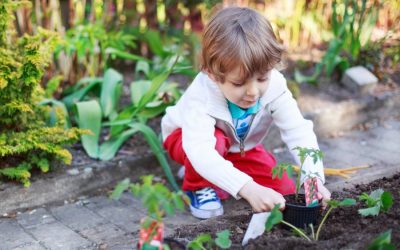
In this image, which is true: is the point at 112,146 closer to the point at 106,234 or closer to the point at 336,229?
the point at 106,234

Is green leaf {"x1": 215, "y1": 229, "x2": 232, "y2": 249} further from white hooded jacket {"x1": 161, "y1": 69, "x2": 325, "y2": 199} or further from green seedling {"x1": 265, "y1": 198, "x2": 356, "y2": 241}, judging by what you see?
white hooded jacket {"x1": 161, "y1": 69, "x2": 325, "y2": 199}

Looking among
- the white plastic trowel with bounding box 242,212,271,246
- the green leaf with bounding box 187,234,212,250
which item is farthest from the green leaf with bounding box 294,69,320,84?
the green leaf with bounding box 187,234,212,250

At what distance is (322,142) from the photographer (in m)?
3.92

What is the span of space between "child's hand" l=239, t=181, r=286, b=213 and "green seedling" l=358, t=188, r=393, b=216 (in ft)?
0.89

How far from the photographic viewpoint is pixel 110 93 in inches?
139

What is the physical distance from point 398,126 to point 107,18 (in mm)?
2075

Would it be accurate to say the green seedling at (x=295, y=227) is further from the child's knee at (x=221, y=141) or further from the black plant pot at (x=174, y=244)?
the child's knee at (x=221, y=141)

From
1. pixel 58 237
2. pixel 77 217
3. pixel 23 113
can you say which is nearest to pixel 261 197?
pixel 58 237

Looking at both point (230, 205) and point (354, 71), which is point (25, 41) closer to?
point (230, 205)

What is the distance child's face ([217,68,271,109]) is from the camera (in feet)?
7.71

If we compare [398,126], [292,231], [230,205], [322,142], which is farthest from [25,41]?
[398,126]

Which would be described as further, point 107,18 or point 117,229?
point 107,18

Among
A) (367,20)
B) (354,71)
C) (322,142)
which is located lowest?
(322,142)

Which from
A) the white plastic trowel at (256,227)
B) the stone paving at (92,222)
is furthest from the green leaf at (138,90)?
the white plastic trowel at (256,227)
